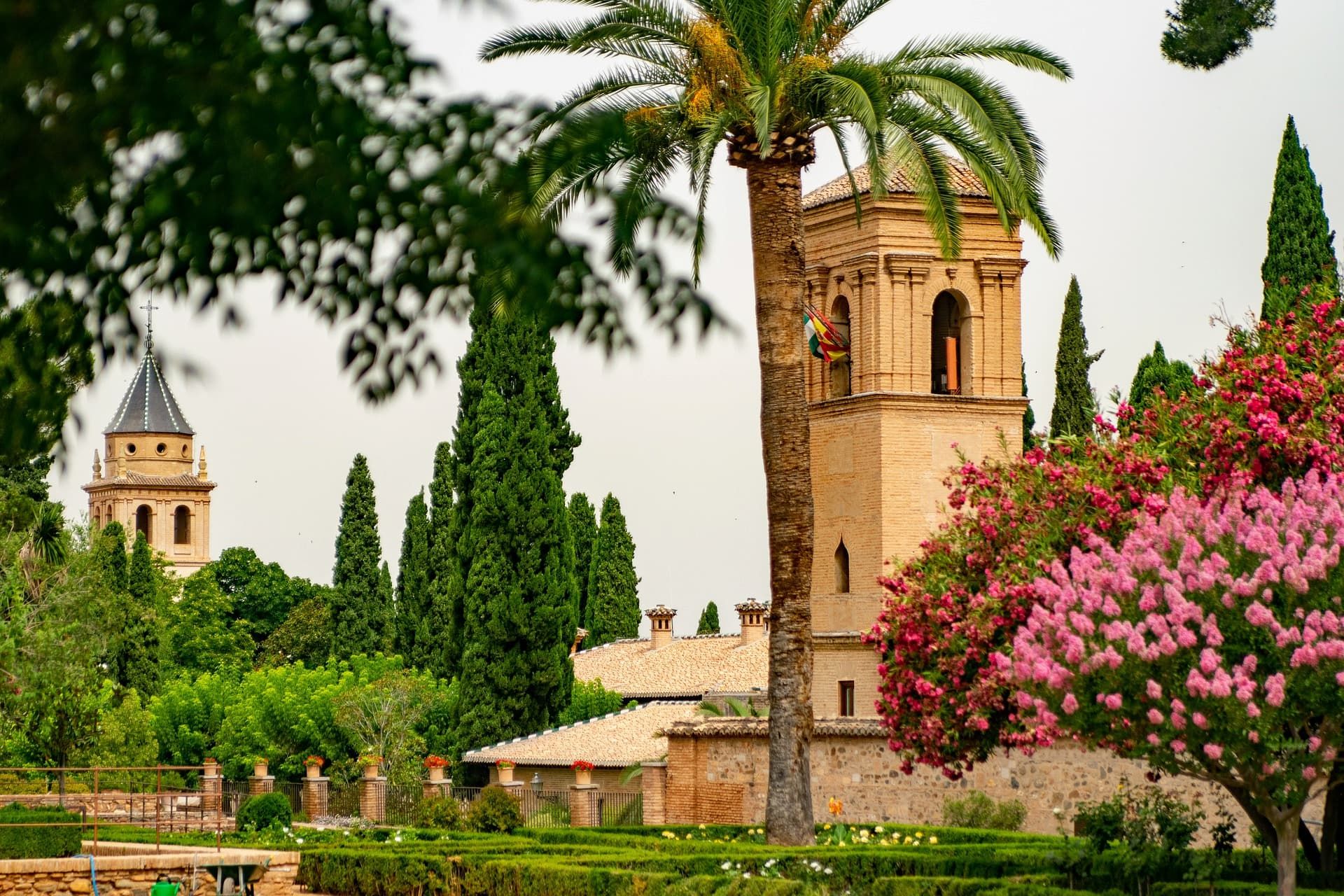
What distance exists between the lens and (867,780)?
94.0 ft

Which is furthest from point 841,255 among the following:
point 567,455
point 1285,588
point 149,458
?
point 149,458

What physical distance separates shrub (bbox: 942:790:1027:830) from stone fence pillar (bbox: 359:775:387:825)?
587 inches

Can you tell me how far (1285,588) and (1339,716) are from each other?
1039 mm

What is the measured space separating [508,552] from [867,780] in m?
15.0

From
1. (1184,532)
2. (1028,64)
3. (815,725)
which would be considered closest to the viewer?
(1184,532)

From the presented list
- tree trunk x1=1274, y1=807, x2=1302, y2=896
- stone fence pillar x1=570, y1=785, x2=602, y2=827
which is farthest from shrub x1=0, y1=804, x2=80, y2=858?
tree trunk x1=1274, y1=807, x2=1302, y2=896

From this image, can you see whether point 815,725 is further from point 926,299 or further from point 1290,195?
point 1290,195

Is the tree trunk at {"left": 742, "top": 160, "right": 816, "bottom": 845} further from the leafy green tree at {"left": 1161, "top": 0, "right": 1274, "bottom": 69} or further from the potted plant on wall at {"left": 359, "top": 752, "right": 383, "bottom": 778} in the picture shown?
the potted plant on wall at {"left": 359, "top": 752, "right": 383, "bottom": 778}

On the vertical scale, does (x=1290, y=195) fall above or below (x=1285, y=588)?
above

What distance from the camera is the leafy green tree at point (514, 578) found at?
41.3 meters

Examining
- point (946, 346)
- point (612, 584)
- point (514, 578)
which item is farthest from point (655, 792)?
point (612, 584)

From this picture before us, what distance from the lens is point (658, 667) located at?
51.7 m

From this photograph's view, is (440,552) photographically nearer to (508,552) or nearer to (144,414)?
(508,552)

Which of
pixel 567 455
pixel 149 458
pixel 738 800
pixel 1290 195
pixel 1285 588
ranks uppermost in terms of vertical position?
pixel 149 458
